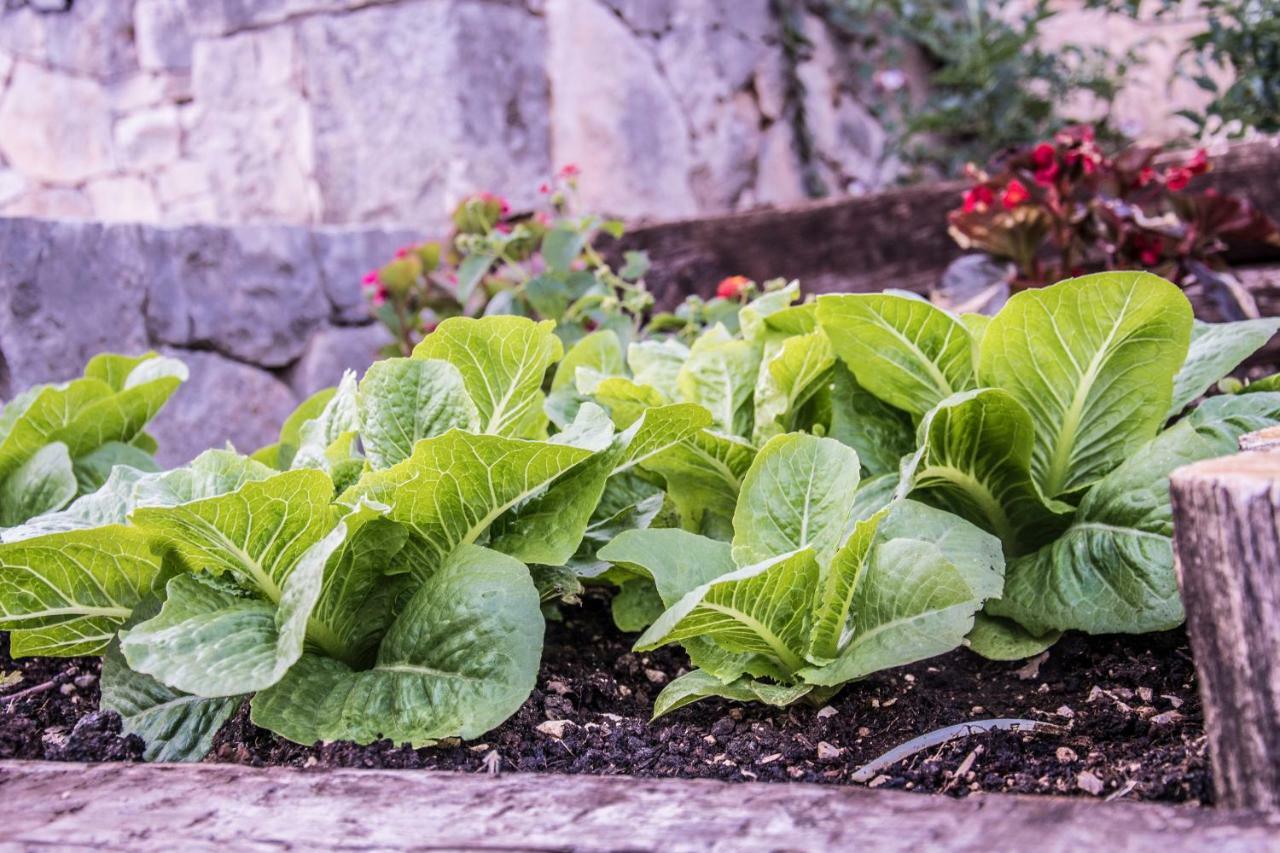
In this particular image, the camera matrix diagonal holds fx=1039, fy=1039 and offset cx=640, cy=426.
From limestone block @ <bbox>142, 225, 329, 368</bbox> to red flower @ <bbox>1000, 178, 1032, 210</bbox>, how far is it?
5.83ft

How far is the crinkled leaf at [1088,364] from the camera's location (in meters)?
1.06

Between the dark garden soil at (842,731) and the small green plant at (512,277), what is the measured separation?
1067 millimetres

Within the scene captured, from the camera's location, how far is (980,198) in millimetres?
2055

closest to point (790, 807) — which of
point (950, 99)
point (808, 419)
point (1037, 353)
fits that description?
point (1037, 353)

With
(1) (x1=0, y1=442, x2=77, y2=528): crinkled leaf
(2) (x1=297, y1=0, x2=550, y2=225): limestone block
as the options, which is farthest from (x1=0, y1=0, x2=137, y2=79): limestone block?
(1) (x1=0, y1=442, x2=77, y2=528): crinkled leaf

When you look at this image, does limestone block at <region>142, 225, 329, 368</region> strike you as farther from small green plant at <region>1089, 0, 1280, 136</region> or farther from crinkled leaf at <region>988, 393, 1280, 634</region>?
small green plant at <region>1089, 0, 1280, 136</region>

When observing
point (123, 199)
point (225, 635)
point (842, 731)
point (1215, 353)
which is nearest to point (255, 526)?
point (225, 635)

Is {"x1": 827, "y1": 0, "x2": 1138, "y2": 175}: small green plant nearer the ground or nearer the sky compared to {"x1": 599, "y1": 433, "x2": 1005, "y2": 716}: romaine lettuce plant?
nearer the sky

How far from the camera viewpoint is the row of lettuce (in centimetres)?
93

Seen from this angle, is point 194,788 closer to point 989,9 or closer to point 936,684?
point 936,684

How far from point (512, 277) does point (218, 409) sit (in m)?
0.81

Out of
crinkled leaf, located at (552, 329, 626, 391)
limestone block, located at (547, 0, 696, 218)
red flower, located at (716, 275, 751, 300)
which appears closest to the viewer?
crinkled leaf, located at (552, 329, 626, 391)

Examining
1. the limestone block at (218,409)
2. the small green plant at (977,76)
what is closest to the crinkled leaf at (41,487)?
the limestone block at (218,409)

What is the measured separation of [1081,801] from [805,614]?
0.36 metres
